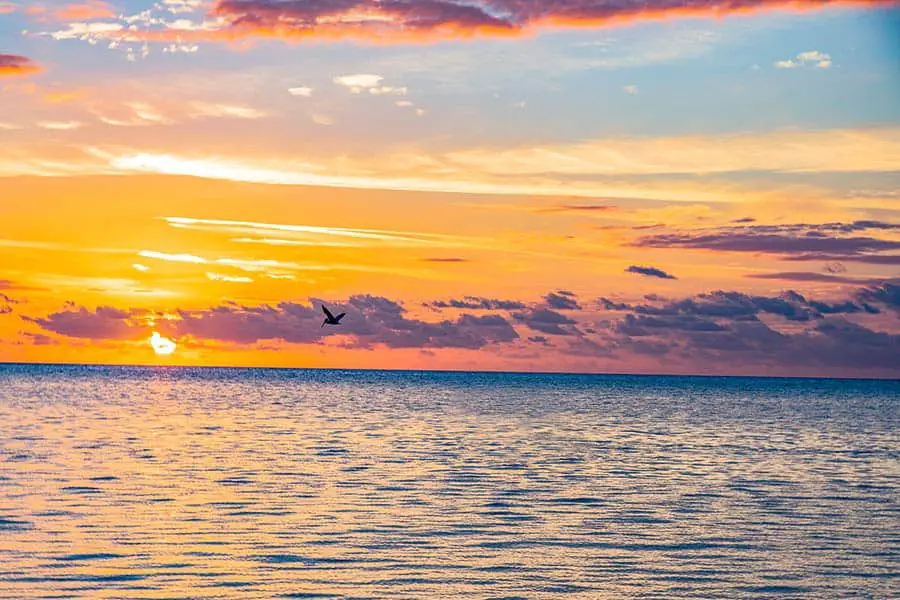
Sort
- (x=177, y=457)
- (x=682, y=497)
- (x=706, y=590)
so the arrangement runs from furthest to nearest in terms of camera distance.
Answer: (x=177, y=457)
(x=682, y=497)
(x=706, y=590)

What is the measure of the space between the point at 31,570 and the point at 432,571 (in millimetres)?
10852

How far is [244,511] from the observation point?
3869 centimetres

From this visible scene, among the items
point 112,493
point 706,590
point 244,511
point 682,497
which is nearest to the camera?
point 706,590

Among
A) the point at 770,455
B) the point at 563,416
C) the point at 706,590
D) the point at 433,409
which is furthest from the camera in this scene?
the point at 433,409

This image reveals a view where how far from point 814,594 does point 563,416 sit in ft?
279

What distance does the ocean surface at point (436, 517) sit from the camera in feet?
94.3

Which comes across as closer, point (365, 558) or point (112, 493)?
point (365, 558)

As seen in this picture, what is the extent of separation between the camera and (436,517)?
38.2 meters

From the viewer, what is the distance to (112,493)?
139 ft

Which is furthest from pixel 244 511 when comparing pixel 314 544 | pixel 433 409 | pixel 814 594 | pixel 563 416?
pixel 433 409

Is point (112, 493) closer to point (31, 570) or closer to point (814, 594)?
point (31, 570)

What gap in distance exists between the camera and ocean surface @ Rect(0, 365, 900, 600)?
2875 cm

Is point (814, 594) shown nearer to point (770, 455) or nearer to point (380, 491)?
point (380, 491)

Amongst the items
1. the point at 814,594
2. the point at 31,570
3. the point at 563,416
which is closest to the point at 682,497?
→ the point at 814,594
